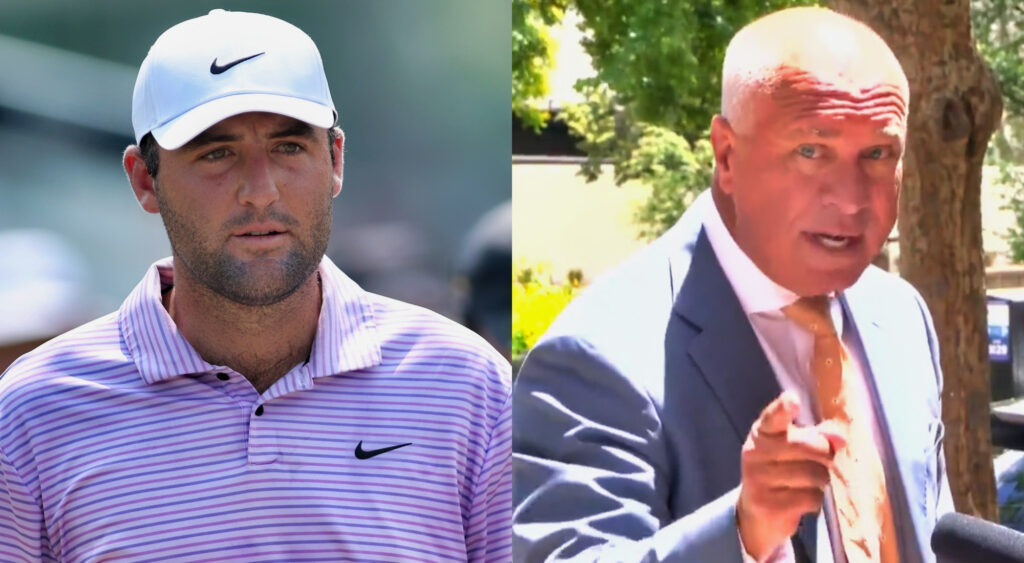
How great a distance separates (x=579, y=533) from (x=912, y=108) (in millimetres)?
953

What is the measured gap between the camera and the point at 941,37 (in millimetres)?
2164

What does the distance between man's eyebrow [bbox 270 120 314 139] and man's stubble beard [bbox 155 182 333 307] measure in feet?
0.41

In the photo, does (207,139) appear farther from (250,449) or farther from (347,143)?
(250,449)

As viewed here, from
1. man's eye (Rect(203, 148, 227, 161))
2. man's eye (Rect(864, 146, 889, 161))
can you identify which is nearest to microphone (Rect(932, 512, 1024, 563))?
man's eye (Rect(864, 146, 889, 161))

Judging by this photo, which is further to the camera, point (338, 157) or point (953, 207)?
point (338, 157)

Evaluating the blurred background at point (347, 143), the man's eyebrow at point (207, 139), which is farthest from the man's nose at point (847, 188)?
the man's eyebrow at point (207, 139)

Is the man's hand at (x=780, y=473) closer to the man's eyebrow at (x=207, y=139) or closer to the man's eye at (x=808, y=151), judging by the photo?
the man's eye at (x=808, y=151)

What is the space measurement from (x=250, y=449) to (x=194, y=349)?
219mm

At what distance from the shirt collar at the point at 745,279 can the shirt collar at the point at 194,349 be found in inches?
27.3

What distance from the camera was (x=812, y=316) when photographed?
2158 millimetres

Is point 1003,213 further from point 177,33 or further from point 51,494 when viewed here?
point 51,494

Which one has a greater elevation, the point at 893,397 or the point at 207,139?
the point at 207,139

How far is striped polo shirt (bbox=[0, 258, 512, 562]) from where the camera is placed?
2.18 metres

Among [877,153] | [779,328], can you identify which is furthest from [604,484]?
[877,153]
